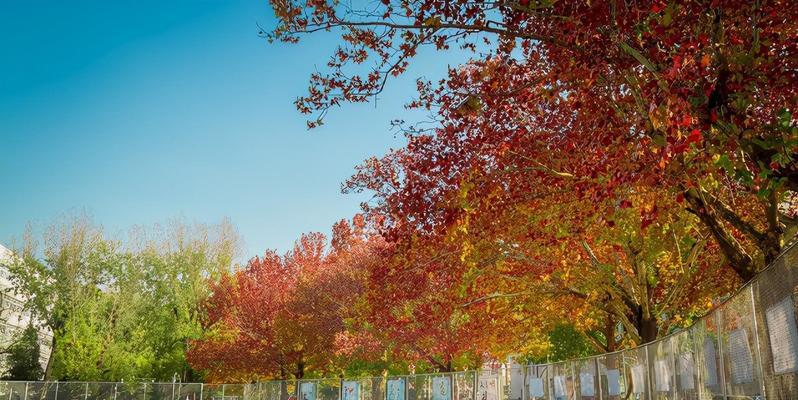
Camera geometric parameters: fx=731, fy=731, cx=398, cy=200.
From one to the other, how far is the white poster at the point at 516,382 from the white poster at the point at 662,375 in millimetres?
8962

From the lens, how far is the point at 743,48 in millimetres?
7527

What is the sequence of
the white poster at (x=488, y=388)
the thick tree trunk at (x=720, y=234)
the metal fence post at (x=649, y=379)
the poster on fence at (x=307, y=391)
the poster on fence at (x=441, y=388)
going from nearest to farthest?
the thick tree trunk at (x=720, y=234) → the metal fence post at (x=649, y=379) → the white poster at (x=488, y=388) → the poster on fence at (x=441, y=388) → the poster on fence at (x=307, y=391)

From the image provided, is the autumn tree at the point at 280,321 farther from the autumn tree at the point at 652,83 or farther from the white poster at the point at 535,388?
the autumn tree at the point at 652,83

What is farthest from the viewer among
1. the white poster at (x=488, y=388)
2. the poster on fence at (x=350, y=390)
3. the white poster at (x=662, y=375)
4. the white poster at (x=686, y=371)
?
the poster on fence at (x=350, y=390)

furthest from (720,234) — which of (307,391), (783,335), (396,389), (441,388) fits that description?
(307,391)

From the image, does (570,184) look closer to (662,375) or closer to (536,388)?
(662,375)

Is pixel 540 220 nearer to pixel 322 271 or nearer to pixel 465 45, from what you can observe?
pixel 465 45

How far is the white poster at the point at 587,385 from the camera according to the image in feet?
46.2

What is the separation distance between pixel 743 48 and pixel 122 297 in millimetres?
44776

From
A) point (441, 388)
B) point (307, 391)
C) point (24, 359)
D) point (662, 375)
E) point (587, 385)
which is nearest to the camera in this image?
point (662, 375)

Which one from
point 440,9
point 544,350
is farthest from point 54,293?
point 440,9

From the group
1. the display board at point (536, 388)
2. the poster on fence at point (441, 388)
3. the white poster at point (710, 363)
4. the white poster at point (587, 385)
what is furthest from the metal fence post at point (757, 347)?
the poster on fence at point (441, 388)

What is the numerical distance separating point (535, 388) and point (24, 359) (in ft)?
127

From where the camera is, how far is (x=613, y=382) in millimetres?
12992
